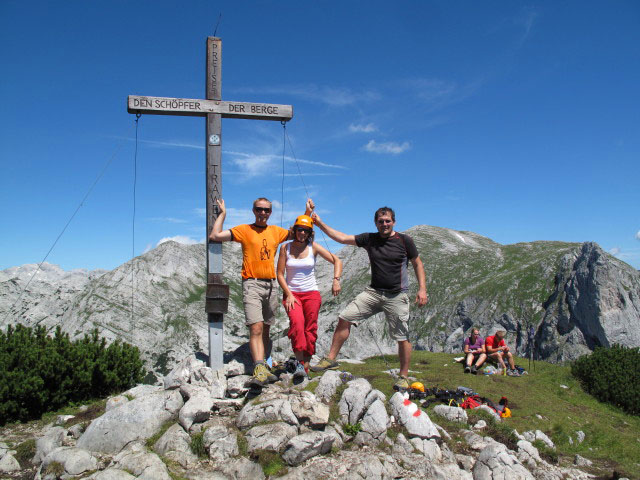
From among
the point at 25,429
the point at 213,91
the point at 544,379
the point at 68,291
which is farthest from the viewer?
the point at 68,291

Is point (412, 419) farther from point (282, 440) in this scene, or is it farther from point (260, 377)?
point (260, 377)

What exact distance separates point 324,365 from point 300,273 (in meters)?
2.33

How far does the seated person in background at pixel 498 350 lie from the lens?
15672 millimetres

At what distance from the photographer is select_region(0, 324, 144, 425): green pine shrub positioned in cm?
968

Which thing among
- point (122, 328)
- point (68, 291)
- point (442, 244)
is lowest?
point (122, 328)

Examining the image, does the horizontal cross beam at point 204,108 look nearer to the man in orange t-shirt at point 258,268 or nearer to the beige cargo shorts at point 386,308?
the man in orange t-shirt at point 258,268

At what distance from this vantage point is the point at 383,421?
7539 mm

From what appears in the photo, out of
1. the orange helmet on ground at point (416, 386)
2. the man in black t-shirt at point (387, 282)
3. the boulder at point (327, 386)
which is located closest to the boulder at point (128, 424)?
the boulder at point (327, 386)

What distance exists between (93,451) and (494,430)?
24.3 feet

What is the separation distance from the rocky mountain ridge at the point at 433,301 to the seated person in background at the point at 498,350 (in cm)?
2832

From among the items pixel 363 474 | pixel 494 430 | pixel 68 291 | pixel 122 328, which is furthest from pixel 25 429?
pixel 68 291

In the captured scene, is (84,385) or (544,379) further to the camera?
(544,379)

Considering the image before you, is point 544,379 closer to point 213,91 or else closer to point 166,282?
point 213,91

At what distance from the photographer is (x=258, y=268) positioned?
9.01 metres
